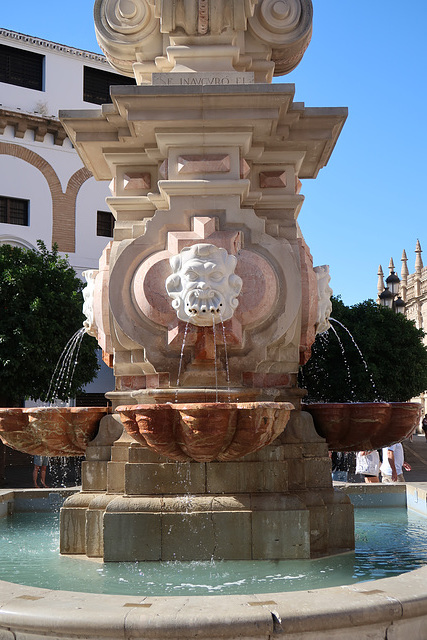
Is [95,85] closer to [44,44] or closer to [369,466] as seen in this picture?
[44,44]

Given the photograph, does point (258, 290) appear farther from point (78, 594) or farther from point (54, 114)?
point (54, 114)

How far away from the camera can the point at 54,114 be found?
27734 mm

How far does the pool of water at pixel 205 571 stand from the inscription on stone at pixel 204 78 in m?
3.65

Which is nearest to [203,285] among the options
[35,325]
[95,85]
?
[35,325]

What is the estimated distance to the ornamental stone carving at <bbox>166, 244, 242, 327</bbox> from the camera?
5.48m

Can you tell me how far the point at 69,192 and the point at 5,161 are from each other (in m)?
2.40

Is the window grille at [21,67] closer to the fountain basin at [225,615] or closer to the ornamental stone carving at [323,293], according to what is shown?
the ornamental stone carving at [323,293]

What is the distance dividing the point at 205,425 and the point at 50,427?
1.55 metres

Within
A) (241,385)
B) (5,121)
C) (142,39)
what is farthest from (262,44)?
(5,121)

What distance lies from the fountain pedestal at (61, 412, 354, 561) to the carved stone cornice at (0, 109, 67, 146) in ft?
73.8

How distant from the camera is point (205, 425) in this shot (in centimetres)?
482

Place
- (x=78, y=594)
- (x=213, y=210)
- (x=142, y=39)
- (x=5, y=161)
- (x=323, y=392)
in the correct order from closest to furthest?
(x=78, y=594), (x=213, y=210), (x=142, y=39), (x=323, y=392), (x=5, y=161)

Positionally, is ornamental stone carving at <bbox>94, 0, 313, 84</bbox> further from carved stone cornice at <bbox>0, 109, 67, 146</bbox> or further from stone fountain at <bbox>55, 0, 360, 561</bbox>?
carved stone cornice at <bbox>0, 109, 67, 146</bbox>

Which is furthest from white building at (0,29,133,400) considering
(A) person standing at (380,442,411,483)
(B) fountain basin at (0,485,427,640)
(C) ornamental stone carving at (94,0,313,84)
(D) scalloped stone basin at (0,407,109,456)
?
(B) fountain basin at (0,485,427,640)
